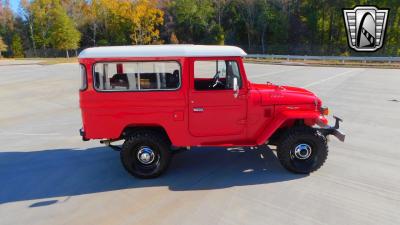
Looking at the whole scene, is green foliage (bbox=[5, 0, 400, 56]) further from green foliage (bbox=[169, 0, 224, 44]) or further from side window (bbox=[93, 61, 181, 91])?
side window (bbox=[93, 61, 181, 91])

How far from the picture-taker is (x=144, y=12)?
54625mm

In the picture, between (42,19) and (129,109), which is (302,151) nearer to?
(129,109)

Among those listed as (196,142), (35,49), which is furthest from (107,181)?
(35,49)

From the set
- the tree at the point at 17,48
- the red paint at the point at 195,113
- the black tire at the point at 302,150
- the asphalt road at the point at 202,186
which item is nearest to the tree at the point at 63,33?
the tree at the point at 17,48

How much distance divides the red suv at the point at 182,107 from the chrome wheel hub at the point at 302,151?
2cm

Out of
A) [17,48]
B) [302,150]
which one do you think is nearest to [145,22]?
[17,48]

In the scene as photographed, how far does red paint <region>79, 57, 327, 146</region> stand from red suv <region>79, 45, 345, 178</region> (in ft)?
0.05

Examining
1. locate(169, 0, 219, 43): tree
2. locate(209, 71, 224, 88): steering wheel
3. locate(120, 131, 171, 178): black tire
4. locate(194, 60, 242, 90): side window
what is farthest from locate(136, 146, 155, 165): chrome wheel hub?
locate(169, 0, 219, 43): tree

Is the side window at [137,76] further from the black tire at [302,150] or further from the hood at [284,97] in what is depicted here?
the black tire at [302,150]

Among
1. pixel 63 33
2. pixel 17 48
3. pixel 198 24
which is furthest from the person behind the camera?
pixel 17 48

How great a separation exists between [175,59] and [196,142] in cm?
147

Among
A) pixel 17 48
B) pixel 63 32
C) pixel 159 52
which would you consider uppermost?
pixel 63 32

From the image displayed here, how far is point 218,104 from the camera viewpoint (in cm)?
562

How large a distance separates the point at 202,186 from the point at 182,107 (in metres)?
1.35
